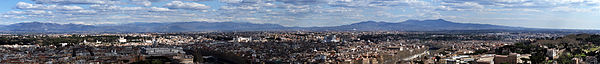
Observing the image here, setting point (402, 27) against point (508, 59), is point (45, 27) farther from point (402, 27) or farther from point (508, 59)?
point (508, 59)

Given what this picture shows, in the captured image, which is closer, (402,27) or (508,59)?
(508,59)

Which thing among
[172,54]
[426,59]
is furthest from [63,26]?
[426,59]

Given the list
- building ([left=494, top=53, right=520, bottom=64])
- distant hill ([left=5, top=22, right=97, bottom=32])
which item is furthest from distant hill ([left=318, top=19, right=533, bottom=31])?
building ([left=494, top=53, right=520, bottom=64])

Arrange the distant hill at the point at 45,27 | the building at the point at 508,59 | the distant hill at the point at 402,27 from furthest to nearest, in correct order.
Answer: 1. the distant hill at the point at 45,27
2. the distant hill at the point at 402,27
3. the building at the point at 508,59

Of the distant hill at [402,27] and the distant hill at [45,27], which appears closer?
the distant hill at [402,27]

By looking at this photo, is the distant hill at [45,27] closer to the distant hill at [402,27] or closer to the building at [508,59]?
the distant hill at [402,27]

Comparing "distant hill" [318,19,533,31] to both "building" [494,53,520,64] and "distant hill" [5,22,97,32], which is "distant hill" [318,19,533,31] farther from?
"building" [494,53,520,64]

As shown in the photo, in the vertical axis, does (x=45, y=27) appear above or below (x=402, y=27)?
below

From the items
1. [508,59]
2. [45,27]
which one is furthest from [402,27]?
[508,59]

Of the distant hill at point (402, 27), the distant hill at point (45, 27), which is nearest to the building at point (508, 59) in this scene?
the distant hill at point (402, 27)

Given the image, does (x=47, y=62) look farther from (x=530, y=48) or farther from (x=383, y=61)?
(x=530, y=48)

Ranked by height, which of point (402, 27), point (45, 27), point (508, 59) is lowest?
point (45, 27)
